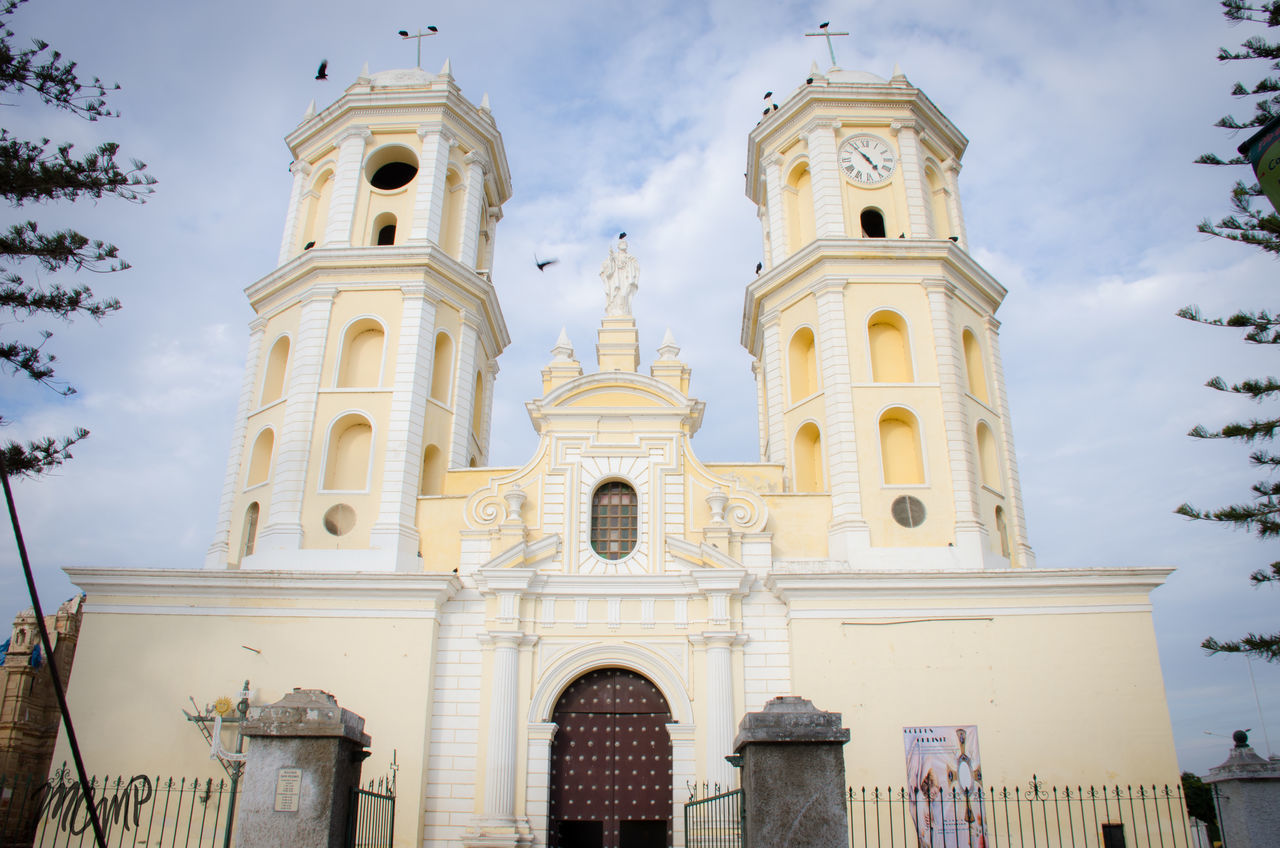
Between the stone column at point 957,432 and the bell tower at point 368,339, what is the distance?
1103cm

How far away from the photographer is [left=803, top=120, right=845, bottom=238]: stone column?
2369 cm

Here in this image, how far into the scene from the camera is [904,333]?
902 inches

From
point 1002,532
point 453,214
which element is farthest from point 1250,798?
point 453,214

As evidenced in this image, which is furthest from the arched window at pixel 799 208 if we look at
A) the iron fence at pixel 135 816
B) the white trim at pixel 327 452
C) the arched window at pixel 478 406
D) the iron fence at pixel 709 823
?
the iron fence at pixel 135 816

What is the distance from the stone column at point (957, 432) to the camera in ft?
66.7

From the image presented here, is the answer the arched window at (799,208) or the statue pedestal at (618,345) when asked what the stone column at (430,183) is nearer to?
the statue pedestal at (618,345)

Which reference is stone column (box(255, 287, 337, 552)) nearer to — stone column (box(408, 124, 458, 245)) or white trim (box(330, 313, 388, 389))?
white trim (box(330, 313, 388, 389))

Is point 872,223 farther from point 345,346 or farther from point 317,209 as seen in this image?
point 317,209

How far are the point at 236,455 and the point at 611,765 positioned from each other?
11351 millimetres

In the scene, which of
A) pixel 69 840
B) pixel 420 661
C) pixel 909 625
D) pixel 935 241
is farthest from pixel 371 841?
pixel 935 241

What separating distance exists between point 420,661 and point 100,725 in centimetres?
610

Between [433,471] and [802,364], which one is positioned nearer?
[433,471]

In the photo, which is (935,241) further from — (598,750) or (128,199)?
(128,199)

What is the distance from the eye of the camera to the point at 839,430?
2148cm
